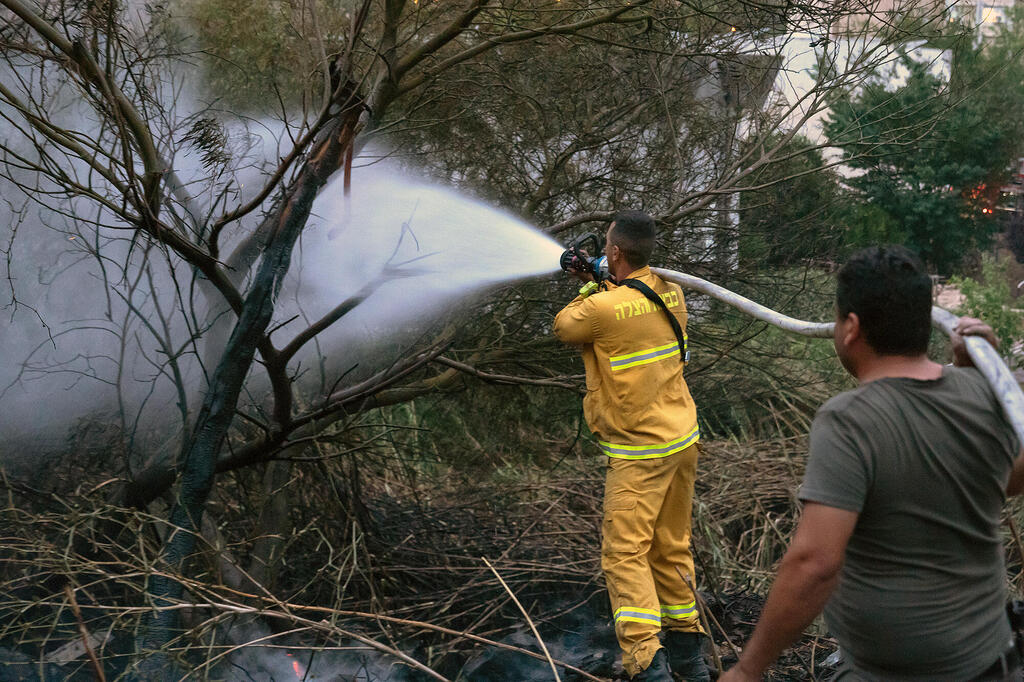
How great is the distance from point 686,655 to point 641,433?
0.89 m

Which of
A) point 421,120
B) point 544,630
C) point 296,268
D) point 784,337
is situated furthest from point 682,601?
point 784,337

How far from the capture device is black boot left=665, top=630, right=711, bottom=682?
368 cm

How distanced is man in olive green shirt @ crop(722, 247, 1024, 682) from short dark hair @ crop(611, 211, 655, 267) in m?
1.95

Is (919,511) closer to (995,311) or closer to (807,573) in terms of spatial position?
(807,573)

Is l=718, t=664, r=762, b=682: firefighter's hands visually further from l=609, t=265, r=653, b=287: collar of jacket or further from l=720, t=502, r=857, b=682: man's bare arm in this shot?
l=609, t=265, r=653, b=287: collar of jacket

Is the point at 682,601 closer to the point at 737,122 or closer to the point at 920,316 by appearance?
the point at 920,316

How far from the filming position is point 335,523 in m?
4.91

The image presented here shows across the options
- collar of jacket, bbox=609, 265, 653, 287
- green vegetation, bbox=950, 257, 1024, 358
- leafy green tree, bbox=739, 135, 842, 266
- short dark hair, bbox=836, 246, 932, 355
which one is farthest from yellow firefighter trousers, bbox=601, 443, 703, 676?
green vegetation, bbox=950, 257, 1024, 358

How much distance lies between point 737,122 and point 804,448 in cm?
244

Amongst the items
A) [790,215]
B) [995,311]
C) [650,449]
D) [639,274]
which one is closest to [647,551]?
[650,449]

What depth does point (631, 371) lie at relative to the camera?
3.69 meters

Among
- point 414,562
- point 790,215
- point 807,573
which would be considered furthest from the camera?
point 790,215

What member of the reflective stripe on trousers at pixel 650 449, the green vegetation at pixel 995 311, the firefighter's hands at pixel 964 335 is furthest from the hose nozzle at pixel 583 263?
the green vegetation at pixel 995 311

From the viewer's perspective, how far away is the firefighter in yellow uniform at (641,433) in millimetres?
3621
